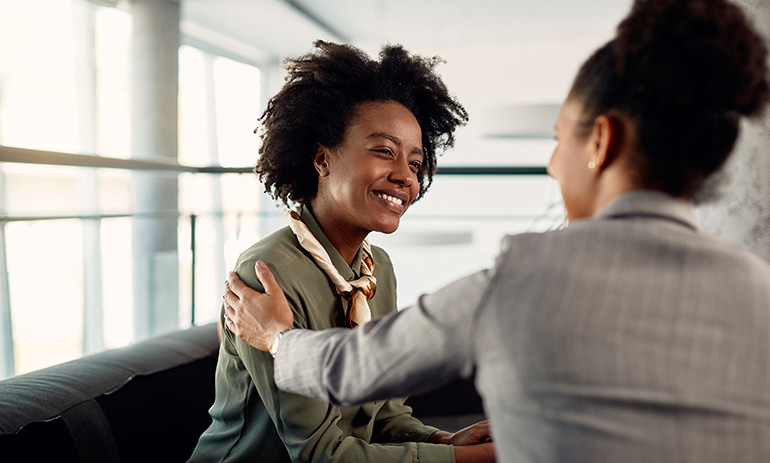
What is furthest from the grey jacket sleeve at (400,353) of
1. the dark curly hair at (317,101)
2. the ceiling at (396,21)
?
the ceiling at (396,21)

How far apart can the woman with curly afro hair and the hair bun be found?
766 mm

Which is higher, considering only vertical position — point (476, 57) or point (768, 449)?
point (476, 57)

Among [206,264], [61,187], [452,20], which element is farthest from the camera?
[206,264]

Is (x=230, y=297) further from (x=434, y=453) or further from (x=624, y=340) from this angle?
(x=624, y=340)

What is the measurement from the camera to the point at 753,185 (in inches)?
79.7

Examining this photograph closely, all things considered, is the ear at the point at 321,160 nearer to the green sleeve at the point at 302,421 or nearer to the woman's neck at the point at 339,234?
the woman's neck at the point at 339,234

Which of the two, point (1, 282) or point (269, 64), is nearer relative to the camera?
point (1, 282)

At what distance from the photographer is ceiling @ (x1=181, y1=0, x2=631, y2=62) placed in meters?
7.10

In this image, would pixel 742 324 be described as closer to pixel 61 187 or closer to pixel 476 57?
pixel 61 187

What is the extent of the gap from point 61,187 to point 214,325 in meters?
4.87

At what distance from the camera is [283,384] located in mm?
953

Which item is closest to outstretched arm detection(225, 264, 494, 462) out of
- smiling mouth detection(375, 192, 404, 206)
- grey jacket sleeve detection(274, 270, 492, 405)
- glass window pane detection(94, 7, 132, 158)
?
grey jacket sleeve detection(274, 270, 492, 405)

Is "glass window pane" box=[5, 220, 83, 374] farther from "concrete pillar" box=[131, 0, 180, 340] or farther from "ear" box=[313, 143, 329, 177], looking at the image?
"ear" box=[313, 143, 329, 177]

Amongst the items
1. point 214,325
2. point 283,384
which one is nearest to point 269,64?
point 214,325
